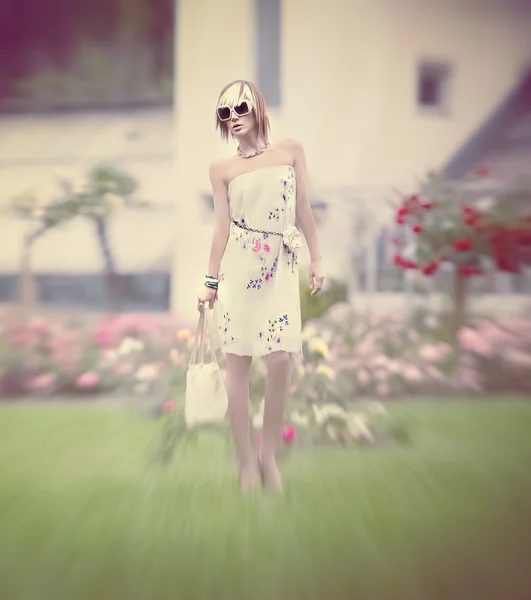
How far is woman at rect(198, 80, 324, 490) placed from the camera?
1.24 meters

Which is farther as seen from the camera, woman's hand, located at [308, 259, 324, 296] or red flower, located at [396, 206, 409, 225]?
red flower, located at [396, 206, 409, 225]

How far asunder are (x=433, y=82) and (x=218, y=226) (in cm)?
75

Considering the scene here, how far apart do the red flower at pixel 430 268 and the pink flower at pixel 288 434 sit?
0.60 metres

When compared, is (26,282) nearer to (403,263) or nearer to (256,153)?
(256,153)

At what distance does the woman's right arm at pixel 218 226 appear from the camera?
1.28 metres

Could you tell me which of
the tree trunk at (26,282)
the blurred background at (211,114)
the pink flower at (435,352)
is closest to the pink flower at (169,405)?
the blurred background at (211,114)

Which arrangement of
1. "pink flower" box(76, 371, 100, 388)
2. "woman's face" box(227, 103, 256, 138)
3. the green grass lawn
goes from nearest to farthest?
the green grass lawn, "woman's face" box(227, 103, 256, 138), "pink flower" box(76, 371, 100, 388)

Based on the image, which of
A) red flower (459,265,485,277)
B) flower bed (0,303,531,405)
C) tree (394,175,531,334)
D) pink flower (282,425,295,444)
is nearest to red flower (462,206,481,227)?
tree (394,175,531,334)

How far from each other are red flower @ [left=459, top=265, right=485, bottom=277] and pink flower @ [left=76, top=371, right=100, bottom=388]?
3.64 feet

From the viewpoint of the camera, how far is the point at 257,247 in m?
1.24

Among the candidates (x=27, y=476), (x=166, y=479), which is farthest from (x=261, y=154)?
(x=27, y=476)

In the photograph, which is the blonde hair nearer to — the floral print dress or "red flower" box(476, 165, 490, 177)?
the floral print dress

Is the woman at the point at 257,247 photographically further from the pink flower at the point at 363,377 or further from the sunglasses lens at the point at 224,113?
the pink flower at the point at 363,377

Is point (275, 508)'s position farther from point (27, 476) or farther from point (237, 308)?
point (27, 476)
